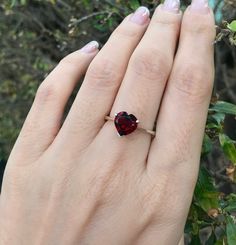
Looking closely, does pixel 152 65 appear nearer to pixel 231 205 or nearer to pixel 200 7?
pixel 200 7

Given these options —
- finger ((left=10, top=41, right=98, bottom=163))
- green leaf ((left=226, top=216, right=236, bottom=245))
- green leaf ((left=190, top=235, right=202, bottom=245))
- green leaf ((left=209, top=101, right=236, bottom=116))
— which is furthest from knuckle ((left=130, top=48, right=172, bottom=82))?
green leaf ((left=190, top=235, right=202, bottom=245))

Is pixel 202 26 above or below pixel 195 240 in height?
above

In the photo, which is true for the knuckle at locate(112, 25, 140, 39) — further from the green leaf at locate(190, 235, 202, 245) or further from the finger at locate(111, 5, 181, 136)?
the green leaf at locate(190, 235, 202, 245)

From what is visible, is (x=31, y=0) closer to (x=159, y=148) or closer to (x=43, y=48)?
(x=43, y=48)

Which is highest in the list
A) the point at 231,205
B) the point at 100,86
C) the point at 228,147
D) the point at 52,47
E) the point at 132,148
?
the point at 100,86

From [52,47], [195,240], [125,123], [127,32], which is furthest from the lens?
[52,47]

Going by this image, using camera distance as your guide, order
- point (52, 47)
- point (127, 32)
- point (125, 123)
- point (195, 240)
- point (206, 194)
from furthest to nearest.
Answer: point (52, 47) → point (195, 240) → point (206, 194) → point (127, 32) → point (125, 123)

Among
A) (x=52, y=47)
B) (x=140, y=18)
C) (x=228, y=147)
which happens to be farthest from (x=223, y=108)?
(x=52, y=47)

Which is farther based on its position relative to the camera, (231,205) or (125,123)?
(231,205)

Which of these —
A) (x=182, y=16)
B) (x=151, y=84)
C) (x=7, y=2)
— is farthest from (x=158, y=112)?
(x=7, y=2)
